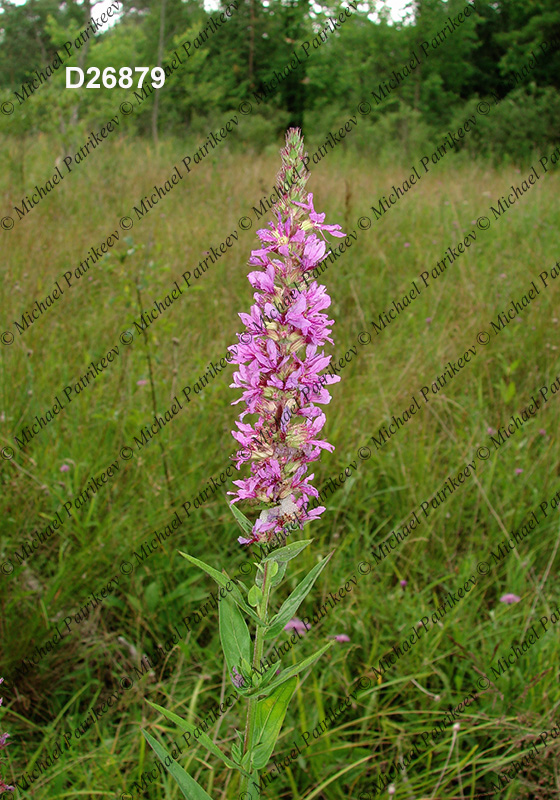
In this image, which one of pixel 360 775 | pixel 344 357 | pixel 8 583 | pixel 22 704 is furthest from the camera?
pixel 344 357

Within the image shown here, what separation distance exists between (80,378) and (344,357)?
1.68 meters

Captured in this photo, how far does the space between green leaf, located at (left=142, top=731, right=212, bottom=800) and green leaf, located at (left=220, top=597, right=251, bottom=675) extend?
22cm

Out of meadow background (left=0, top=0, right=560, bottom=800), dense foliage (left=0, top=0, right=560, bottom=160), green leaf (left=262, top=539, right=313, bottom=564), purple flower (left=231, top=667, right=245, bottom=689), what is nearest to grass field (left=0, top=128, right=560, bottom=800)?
meadow background (left=0, top=0, right=560, bottom=800)

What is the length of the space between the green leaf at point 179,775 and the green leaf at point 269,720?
0.14 meters

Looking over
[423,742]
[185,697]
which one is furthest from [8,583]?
[423,742]

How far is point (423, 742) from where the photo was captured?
81.0 inches

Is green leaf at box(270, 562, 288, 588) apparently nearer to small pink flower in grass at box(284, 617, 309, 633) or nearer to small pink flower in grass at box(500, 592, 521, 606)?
small pink flower in grass at box(284, 617, 309, 633)

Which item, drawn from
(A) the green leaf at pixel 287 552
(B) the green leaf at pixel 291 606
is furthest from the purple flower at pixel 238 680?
(A) the green leaf at pixel 287 552

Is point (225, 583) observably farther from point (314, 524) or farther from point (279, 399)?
point (314, 524)

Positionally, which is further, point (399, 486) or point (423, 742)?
point (399, 486)

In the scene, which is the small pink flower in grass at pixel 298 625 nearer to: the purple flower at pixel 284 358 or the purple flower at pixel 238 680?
the purple flower at pixel 238 680

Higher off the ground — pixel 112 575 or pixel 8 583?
pixel 8 583

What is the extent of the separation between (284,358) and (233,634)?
2.17ft

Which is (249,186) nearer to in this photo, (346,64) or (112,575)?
(112,575)
